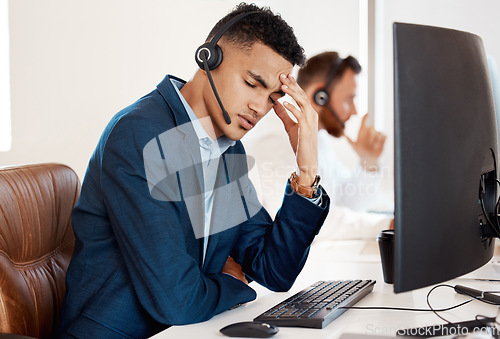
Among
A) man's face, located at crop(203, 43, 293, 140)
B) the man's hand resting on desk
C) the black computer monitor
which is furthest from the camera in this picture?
the man's hand resting on desk

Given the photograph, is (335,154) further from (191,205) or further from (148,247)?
(148,247)

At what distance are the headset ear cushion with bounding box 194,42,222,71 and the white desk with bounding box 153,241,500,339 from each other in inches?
19.6

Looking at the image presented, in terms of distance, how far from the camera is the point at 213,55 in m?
1.13

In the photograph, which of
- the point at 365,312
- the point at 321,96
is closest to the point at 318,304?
the point at 365,312

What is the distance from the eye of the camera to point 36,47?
90.3 inches

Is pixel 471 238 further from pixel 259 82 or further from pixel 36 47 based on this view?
pixel 36 47

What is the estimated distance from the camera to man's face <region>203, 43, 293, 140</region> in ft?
3.67

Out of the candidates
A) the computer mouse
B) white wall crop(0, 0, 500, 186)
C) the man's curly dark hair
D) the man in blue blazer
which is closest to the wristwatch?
the man in blue blazer

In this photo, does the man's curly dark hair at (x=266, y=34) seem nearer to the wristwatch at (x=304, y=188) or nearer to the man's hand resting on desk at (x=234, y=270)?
the wristwatch at (x=304, y=188)

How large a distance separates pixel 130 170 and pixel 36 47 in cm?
158

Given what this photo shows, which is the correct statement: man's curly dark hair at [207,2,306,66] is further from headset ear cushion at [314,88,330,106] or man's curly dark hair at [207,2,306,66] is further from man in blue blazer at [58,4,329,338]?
headset ear cushion at [314,88,330,106]

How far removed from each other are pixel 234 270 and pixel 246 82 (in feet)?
1.52

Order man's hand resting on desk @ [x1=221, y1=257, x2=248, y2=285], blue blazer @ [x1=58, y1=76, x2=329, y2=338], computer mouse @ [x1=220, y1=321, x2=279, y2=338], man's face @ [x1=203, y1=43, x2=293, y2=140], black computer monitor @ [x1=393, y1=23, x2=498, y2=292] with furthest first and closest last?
man's hand resting on desk @ [x1=221, y1=257, x2=248, y2=285] < man's face @ [x1=203, y1=43, x2=293, y2=140] < blue blazer @ [x1=58, y1=76, x2=329, y2=338] < computer mouse @ [x1=220, y1=321, x2=279, y2=338] < black computer monitor @ [x1=393, y1=23, x2=498, y2=292]

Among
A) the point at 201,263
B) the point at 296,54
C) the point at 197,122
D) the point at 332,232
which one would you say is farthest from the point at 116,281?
Result: the point at 332,232
